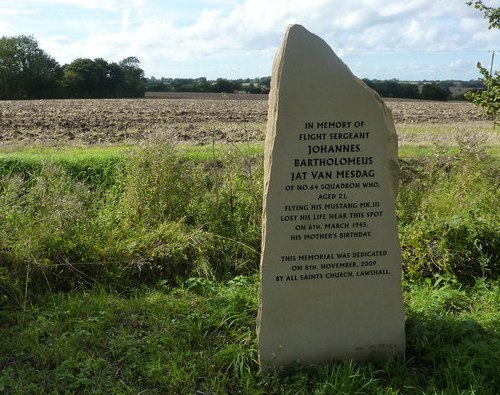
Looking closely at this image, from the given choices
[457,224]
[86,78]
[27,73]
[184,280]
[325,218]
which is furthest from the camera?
[86,78]

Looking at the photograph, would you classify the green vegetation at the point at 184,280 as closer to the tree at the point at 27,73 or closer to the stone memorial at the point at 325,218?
the stone memorial at the point at 325,218

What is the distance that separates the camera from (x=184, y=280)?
5.25 metres

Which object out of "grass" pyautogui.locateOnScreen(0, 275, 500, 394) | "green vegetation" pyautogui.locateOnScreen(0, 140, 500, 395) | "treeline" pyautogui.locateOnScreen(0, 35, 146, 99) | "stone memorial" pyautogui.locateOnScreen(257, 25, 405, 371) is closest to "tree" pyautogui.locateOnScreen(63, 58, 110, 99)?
"treeline" pyautogui.locateOnScreen(0, 35, 146, 99)

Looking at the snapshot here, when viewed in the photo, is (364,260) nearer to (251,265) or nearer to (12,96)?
(251,265)

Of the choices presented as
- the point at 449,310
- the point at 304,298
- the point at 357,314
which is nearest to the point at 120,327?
the point at 304,298

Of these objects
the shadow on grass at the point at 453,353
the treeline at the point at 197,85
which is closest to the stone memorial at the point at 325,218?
the shadow on grass at the point at 453,353

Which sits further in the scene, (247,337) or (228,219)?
(228,219)

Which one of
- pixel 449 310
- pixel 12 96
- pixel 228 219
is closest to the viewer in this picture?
pixel 449 310

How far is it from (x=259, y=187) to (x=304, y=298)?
2.67 metres

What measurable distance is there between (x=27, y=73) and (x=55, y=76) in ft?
8.40

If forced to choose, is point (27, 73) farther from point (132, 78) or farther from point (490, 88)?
point (490, 88)

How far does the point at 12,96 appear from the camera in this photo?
165 ft

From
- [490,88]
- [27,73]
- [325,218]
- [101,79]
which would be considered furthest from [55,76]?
[325,218]

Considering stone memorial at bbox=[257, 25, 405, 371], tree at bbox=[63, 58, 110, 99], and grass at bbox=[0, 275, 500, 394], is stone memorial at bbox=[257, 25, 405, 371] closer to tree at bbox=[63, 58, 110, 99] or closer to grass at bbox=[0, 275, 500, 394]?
grass at bbox=[0, 275, 500, 394]
